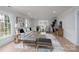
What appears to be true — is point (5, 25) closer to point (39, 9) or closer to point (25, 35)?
point (25, 35)

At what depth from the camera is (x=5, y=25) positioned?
578 centimetres

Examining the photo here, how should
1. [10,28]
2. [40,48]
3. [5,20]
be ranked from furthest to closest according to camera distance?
[10,28] < [5,20] < [40,48]

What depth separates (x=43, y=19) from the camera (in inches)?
410

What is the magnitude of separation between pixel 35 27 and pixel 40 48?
4.93 m

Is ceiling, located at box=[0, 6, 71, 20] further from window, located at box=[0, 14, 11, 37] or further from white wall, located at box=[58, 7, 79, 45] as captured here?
window, located at box=[0, 14, 11, 37]

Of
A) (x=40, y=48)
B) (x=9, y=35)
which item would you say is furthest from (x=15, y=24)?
(x=40, y=48)

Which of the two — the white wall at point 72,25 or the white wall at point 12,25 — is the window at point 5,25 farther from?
the white wall at point 72,25

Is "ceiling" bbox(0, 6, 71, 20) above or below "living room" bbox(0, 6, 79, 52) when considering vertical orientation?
above

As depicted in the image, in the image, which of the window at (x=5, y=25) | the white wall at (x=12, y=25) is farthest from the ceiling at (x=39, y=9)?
the window at (x=5, y=25)

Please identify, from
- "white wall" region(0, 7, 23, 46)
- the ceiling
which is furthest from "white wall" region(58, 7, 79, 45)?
"white wall" region(0, 7, 23, 46)

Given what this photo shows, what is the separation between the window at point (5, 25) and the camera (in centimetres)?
536

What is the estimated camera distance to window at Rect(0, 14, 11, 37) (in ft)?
17.6
